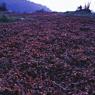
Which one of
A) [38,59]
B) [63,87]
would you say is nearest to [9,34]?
[38,59]

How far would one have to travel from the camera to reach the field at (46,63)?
54.4 ft

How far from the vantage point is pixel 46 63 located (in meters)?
20.7

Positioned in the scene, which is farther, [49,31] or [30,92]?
[49,31]

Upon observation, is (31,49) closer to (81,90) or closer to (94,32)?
(81,90)

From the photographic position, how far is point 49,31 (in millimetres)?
33344

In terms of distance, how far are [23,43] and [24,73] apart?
8214mm

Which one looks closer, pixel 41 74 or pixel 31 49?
pixel 41 74

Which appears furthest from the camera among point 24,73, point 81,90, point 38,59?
→ point 38,59

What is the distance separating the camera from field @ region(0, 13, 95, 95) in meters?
16.6

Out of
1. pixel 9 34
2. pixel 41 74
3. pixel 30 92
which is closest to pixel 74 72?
pixel 41 74

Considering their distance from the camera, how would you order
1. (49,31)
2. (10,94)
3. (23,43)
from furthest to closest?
(49,31) < (23,43) < (10,94)

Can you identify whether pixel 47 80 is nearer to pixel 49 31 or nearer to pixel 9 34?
pixel 9 34

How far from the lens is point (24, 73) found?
18.4 m

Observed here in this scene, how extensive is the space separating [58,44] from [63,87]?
10.4 metres
